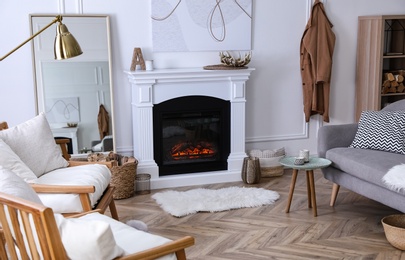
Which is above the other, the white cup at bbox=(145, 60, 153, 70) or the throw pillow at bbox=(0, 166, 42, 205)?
the white cup at bbox=(145, 60, 153, 70)

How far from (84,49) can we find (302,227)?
257cm

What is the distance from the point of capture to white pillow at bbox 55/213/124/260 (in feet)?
6.56

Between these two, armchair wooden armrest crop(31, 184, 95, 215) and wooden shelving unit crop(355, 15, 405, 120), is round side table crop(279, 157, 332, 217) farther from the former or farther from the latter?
wooden shelving unit crop(355, 15, 405, 120)

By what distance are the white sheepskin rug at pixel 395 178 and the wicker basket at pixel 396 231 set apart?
251mm

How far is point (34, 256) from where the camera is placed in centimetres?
220

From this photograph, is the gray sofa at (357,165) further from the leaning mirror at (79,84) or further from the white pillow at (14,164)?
the white pillow at (14,164)

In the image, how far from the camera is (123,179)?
473 centimetres

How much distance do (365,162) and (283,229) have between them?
799 mm

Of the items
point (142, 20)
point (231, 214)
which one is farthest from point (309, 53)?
point (231, 214)

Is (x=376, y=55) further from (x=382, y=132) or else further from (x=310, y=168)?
(x=310, y=168)

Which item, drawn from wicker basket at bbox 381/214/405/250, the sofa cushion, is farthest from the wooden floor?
the sofa cushion

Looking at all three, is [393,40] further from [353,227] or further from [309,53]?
[353,227]

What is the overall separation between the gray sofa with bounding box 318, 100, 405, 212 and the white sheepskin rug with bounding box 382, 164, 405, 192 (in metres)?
0.06

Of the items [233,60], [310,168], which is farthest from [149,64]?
[310,168]
